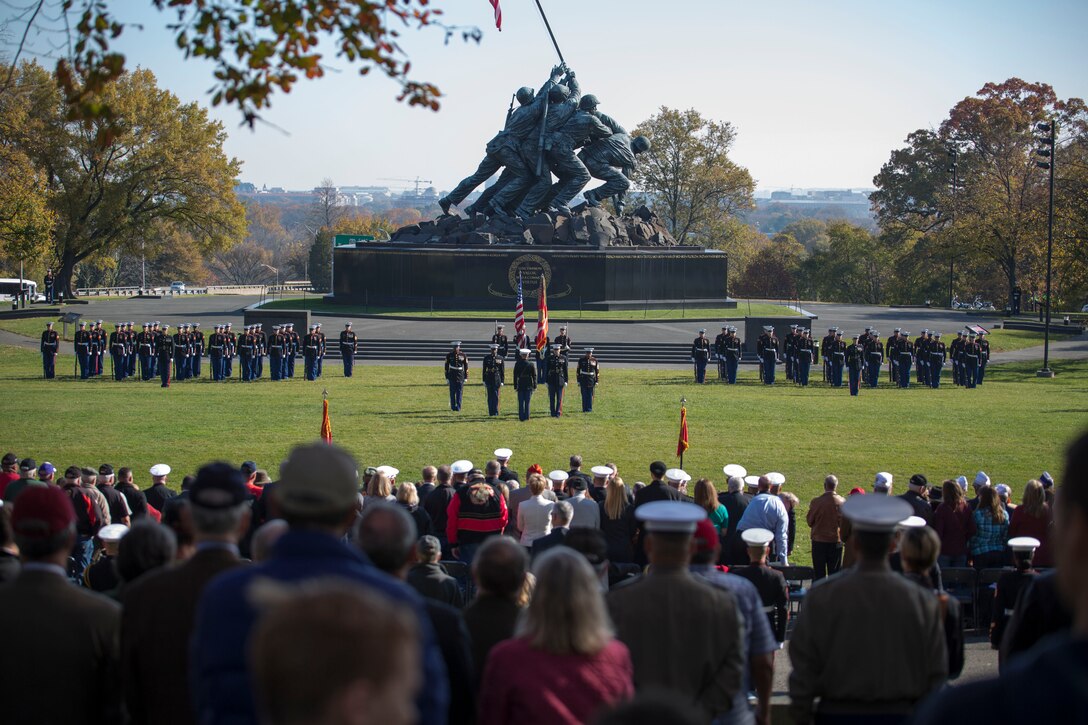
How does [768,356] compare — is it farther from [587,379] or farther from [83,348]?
[83,348]

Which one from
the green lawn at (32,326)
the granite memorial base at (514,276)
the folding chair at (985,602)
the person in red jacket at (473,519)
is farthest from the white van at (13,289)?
the folding chair at (985,602)

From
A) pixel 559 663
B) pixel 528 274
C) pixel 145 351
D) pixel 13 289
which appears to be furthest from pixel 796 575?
pixel 13 289

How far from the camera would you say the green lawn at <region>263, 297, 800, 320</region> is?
4817 centimetres

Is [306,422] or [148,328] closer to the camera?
[306,422]

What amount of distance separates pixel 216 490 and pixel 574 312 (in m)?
45.3

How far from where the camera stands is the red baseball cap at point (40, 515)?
476cm

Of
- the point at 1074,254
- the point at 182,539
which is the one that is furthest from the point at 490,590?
the point at 1074,254

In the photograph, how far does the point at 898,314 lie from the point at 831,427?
1455 inches

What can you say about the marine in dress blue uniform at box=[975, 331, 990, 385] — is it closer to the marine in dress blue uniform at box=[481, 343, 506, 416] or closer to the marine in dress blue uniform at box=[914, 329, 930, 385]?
the marine in dress blue uniform at box=[914, 329, 930, 385]

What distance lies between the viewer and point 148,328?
32.1 m

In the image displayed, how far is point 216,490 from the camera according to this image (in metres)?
4.59

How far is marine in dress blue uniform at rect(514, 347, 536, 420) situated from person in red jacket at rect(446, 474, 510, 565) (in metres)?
13.2

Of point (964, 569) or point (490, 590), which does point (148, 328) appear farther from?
point (490, 590)

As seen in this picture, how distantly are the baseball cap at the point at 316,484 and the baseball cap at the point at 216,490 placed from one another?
0.74 metres
